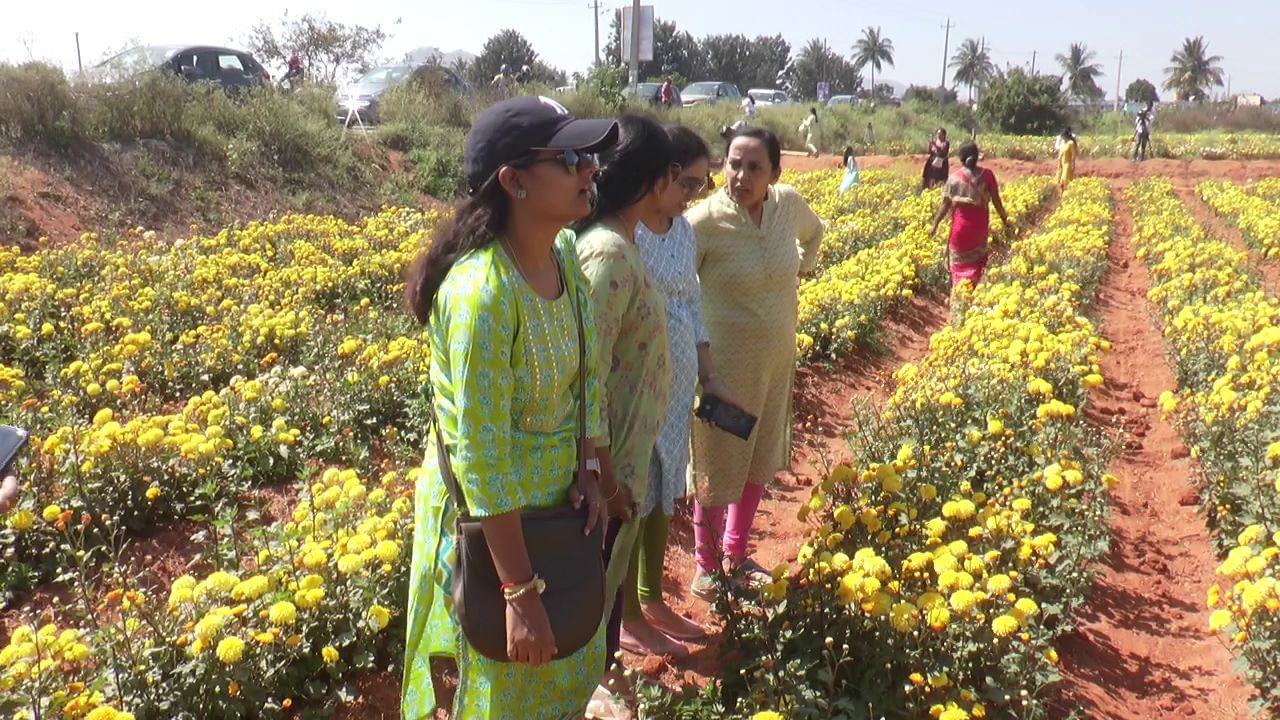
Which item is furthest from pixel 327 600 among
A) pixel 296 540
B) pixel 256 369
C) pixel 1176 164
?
pixel 1176 164

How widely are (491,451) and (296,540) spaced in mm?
2029

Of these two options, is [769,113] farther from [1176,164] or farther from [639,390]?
[639,390]

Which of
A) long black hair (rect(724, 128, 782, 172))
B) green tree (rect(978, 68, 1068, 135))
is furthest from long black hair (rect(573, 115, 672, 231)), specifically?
green tree (rect(978, 68, 1068, 135))

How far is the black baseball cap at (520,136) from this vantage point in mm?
1865

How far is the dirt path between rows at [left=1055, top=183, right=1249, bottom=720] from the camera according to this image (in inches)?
126

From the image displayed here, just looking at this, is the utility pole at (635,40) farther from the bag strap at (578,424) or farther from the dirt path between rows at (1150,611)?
the bag strap at (578,424)

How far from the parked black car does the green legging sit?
48.9ft

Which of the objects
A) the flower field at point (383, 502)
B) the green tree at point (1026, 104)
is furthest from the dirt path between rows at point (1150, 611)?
the green tree at point (1026, 104)

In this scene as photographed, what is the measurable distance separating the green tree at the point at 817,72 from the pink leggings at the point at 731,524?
7621cm

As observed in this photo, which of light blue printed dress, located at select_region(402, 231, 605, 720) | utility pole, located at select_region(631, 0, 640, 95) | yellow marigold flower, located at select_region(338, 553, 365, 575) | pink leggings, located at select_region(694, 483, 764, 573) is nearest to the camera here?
light blue printed dress, located at select_region(402, 231, 605, 720)

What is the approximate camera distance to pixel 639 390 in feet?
8.06

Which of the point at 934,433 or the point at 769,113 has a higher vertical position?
the point at 769,113

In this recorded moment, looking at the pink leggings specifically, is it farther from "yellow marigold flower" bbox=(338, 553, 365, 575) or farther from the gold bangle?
the gold bangle

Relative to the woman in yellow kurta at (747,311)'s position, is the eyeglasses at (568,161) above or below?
above
